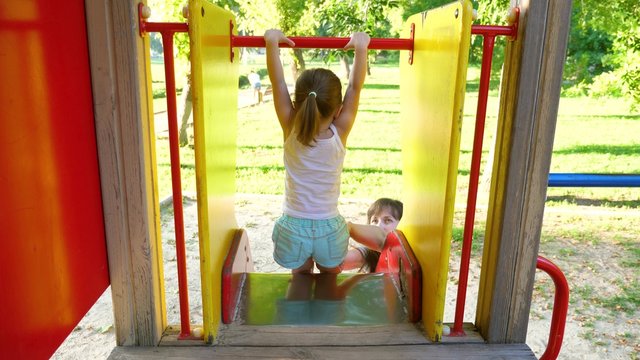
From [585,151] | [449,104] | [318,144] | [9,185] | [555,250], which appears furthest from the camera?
[585,151]

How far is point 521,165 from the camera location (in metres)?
1.88

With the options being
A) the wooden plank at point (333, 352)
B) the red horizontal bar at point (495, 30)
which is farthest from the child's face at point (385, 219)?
the red horizontal bar at point (495, 30)

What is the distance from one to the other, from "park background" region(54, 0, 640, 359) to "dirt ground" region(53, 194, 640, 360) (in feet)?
0.04

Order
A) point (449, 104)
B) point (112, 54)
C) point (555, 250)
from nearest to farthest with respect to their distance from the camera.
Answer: point (112, 54) < point (449, 104) < point (555, 250)

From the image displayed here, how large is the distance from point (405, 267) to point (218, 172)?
92 cm

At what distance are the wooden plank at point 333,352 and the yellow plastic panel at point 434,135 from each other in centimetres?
9

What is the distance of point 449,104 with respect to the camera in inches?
73.2

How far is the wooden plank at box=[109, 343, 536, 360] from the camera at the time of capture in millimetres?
1938

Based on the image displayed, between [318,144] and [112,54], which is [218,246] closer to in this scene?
[318,144]

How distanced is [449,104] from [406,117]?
0.82 m

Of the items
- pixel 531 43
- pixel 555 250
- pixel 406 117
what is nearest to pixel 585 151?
pixel 555 250

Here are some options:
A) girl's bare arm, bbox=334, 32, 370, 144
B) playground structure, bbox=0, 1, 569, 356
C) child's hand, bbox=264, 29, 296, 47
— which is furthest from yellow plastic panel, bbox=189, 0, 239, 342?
girl's bare arm, bbox=334, 32, 370, 144

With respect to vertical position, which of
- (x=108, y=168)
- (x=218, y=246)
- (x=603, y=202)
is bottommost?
(x=603, y=202)

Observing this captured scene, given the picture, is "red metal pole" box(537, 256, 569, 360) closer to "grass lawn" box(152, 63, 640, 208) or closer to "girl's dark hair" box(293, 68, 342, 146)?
"girl's dark hair" box(293, 68, 342, 146)
